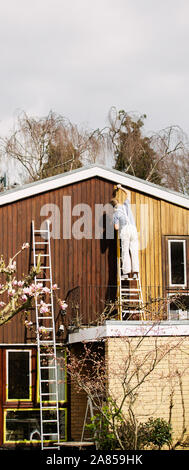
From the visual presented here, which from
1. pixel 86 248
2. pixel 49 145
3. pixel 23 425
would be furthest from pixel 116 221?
pixel 49 145

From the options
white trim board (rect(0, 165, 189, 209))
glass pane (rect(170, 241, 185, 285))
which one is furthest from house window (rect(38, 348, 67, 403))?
white trim board (rect(0, 165, 189, 209))

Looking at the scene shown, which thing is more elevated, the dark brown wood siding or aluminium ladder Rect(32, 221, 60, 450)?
the dark brown wood siding

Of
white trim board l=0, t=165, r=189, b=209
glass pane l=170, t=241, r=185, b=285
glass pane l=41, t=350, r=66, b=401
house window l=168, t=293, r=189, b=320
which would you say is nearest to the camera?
house window l=168, t=293, r=189, b=320

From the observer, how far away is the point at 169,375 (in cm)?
1540

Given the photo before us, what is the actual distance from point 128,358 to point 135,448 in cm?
166

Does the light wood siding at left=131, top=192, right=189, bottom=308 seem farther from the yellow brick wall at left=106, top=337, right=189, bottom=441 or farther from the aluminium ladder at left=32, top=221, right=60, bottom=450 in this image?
the yellow brick wall at left=106, top=337, right=189, bottom=441

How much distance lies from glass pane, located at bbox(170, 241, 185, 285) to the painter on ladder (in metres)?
1.08

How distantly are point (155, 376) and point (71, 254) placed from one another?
4.36 m

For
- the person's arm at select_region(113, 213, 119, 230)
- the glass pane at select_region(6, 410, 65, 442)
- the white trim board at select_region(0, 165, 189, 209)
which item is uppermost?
the white trim board at select_region(0, 165, 189, 209)

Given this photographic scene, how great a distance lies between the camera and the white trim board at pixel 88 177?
61.9 ft

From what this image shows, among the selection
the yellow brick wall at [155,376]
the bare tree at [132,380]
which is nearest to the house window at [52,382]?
the bare tree at [132,380]

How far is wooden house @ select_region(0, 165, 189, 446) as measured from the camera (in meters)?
18.2
